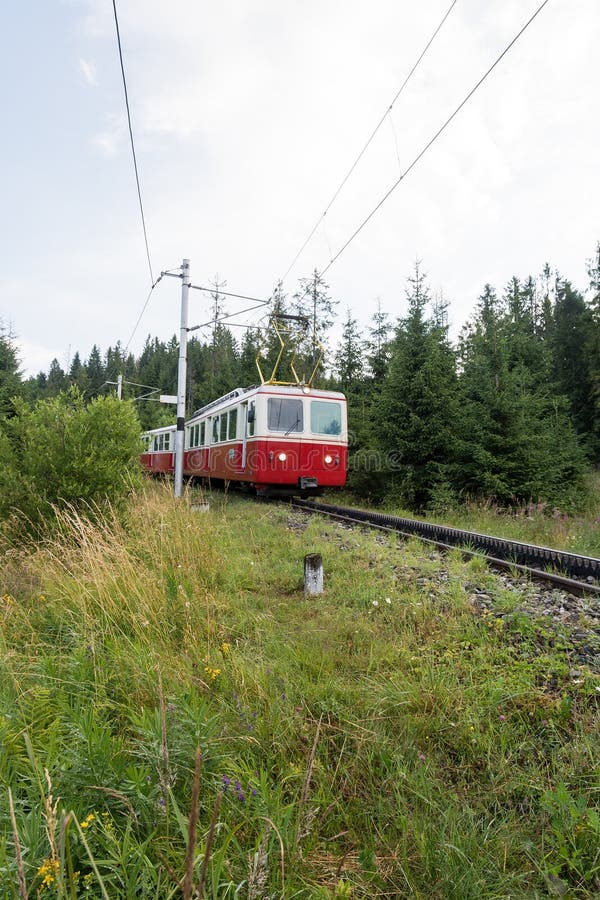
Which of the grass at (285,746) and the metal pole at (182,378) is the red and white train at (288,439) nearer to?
the metal pole at (182,378)

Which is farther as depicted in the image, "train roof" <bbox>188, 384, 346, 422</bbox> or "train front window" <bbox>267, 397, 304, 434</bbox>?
"train roof" <bbox>188, 384, 346, 422</bbox>

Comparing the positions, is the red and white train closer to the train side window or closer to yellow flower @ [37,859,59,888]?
the train side window

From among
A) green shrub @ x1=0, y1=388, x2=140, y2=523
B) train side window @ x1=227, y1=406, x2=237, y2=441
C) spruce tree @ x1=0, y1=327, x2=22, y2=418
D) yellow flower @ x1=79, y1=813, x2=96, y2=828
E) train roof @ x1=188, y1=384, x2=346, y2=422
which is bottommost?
yellow flower @ x1=79, y1=813, x2=96, y2=828

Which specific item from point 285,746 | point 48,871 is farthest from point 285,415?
point 48,871

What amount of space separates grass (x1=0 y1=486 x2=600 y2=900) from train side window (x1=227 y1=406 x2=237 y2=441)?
8.42 metres

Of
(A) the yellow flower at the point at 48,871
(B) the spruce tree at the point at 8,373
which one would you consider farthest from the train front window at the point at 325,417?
(B) the spruce tree at the point at 8,373

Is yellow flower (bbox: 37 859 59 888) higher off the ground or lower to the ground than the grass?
higher

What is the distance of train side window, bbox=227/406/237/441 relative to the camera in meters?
12.8

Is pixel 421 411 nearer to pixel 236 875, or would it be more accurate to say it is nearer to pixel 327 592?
pixel 327 592

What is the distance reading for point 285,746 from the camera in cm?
222

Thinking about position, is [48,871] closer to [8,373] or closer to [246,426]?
[246,426]

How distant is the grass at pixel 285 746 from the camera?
1563 millimetres

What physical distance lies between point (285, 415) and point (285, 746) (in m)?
9.46

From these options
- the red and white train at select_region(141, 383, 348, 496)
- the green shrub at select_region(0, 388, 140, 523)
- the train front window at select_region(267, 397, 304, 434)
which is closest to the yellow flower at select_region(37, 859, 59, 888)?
the green shrub at select_region(0, 388, 140, 523)
